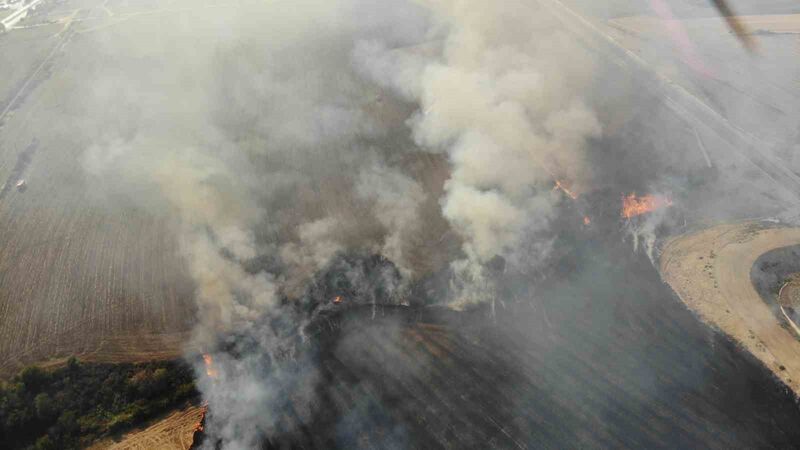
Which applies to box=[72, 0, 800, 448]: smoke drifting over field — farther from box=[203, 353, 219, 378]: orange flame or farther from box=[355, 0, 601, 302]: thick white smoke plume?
box=[203, 353, 219, 378]: orange flame

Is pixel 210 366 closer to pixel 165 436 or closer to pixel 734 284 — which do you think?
pixel 165 436

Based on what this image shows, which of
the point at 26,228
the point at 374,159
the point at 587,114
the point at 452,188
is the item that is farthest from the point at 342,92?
the point at 26,228

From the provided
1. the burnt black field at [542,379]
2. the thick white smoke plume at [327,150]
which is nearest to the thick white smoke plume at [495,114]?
the thick white smoke plume at [327,150]

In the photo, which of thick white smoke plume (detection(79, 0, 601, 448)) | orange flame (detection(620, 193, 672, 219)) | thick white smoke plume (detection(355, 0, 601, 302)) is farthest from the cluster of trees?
orange flame (detection(620, 193, 672, 219))

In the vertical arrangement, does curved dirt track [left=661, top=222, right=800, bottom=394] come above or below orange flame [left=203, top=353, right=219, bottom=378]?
below

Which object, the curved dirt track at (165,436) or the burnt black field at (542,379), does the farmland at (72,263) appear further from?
the burnt black field at (542,379)

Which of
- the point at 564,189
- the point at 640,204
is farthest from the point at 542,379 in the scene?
the point at 640,204
